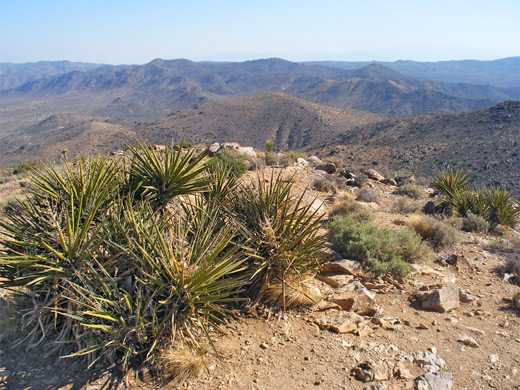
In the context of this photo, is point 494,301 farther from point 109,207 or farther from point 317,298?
point 109,207

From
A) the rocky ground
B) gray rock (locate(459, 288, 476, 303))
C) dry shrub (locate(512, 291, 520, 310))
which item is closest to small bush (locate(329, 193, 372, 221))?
the rocky ground

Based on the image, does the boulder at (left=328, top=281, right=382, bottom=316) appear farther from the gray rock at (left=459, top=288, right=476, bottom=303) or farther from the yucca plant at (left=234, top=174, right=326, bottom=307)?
the gray rock at (left=459, top=288, right=476, bottom=303)

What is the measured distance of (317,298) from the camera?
4820 millimetres

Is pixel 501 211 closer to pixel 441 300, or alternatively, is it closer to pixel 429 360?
pixel 441 300

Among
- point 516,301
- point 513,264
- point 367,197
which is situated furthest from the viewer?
point 367,197

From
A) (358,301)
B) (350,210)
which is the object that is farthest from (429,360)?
(350,210)

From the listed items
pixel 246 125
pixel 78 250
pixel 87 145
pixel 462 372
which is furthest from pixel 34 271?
pixel 246 125

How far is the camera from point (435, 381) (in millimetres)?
3631

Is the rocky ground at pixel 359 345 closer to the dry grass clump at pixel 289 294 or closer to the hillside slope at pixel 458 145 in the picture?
the dry grass clump at pixel 289 294

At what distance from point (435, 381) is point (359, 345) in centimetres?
80

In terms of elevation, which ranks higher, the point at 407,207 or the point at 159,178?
the point at 159,178

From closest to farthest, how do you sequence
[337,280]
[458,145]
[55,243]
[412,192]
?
[55,243], [337,280], [412,192], [458,145]

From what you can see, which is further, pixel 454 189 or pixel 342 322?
pixel 454 189

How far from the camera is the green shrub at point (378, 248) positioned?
5.71 m
